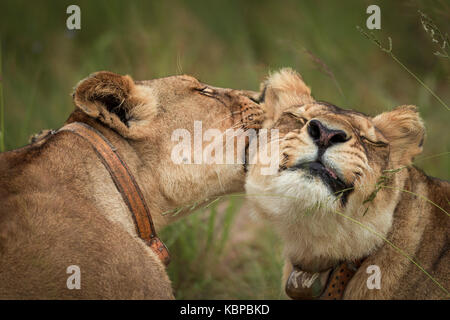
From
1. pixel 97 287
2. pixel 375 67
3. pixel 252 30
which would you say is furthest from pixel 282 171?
pixel 252 30

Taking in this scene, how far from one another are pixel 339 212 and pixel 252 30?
6.08 meters

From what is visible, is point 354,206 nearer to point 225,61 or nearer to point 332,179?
point 332,179

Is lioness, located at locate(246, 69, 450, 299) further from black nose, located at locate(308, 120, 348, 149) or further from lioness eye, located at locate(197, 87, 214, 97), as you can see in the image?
Result: lioness eye, located at locate(197, 87, 214, 97)

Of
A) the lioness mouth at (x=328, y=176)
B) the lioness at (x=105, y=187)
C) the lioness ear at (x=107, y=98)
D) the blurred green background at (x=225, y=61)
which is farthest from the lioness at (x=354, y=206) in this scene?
the blurred green background at (x=225, y=61)

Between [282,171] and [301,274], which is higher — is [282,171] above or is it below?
Result: above

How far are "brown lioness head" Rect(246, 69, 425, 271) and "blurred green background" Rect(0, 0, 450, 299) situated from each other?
844mm

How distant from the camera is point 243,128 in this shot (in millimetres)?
3148

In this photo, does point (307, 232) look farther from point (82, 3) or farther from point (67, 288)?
point (82, 3)

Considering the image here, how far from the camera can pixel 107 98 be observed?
113 inches

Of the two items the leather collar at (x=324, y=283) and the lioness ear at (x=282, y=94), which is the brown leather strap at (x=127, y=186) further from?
the lioness ear at (x=282, y=94)

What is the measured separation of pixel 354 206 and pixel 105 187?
4.05 ft

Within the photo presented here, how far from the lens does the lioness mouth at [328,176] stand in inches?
100.0

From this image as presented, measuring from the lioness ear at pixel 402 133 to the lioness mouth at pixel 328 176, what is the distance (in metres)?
0.62

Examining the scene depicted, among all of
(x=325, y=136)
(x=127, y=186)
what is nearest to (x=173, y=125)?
(x=127, y=186)
